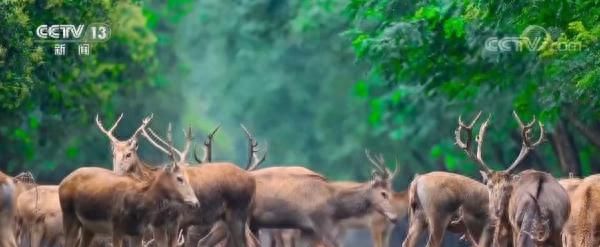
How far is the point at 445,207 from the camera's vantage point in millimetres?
31016

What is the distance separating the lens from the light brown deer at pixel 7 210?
27.7 metres

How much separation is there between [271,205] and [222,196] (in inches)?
102

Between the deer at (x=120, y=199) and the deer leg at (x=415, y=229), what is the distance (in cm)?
436

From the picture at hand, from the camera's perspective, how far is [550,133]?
4197 centimetres

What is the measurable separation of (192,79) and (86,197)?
4470cm

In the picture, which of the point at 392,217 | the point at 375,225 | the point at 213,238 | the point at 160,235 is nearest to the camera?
the point at 160,235

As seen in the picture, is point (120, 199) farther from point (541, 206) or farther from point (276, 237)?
point (276, 237)

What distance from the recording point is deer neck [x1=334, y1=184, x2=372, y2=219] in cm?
3431

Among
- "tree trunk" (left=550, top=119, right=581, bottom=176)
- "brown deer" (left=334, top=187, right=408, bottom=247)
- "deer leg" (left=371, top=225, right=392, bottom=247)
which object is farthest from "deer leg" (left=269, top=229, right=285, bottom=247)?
"tree trunk" (left=550, top=119, right=581, bottom=176)

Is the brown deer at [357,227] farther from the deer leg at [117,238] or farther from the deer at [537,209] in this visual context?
the deer leg at [117,238]

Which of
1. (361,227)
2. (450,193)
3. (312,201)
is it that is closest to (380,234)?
(361,227)

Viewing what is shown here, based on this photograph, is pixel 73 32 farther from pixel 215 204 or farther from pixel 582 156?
pixel 582 156

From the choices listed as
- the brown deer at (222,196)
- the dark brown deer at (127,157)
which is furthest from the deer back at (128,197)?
the dark brown deer at (127,157)

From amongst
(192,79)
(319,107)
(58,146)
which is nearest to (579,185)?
(58,146)
